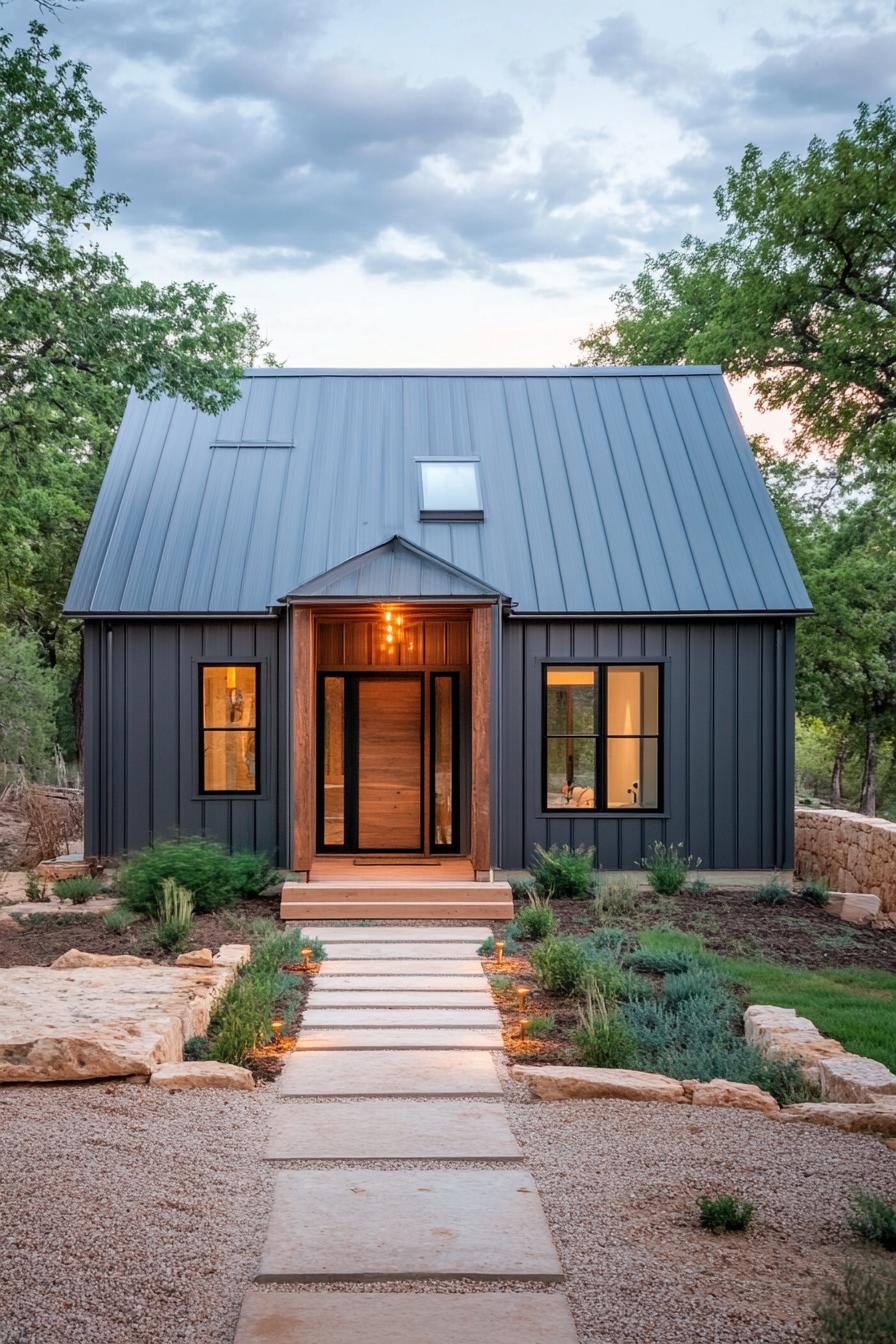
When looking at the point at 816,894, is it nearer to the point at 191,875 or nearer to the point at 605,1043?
the point at 605,1043

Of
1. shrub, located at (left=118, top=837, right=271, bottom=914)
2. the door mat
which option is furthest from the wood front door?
shrub, located at (left=118, top=837, right=271, bottom=914)

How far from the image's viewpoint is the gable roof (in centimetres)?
1091

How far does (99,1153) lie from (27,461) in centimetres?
1083

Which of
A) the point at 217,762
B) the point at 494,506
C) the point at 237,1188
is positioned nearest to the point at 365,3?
the point at 494,506

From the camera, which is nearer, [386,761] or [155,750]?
[155,750]

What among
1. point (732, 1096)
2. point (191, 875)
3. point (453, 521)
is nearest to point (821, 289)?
Answer: point (453, 521)

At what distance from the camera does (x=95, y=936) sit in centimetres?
873

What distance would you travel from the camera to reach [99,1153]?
4062 millimetres

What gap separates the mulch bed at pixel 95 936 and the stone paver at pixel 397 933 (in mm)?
731

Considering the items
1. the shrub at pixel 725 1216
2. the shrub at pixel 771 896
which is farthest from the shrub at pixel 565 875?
the shrub at pixel 725 1216

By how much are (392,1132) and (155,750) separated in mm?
8197

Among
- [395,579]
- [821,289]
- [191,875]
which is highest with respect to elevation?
[821,289]

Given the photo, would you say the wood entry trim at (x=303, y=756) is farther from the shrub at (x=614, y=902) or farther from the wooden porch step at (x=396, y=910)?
the shrub at (x=614, y=902)

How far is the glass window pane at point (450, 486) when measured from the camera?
12883 mm
